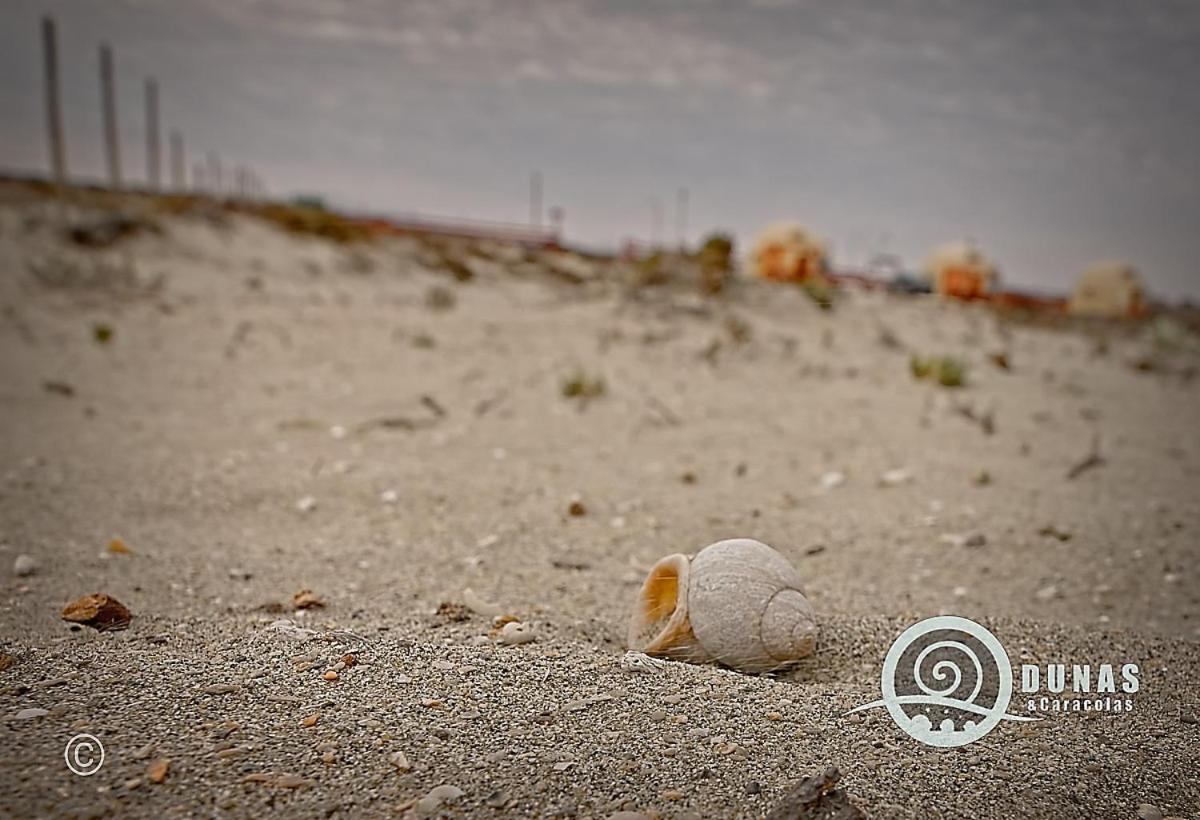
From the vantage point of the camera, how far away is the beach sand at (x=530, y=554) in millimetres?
1634

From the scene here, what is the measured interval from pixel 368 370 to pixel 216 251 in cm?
731

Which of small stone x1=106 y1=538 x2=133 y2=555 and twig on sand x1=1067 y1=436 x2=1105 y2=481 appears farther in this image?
twig on sand x1=1067 y1=436 x2=1105 y2=481

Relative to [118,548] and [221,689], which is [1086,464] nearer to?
[221,689]

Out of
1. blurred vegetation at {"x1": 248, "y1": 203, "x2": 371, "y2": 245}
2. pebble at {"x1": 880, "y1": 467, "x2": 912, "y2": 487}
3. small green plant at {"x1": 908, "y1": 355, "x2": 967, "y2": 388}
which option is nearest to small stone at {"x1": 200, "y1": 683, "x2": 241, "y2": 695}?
pebble at {"x1": 880, "y1": 467, "x2": 912, "y2": 487}

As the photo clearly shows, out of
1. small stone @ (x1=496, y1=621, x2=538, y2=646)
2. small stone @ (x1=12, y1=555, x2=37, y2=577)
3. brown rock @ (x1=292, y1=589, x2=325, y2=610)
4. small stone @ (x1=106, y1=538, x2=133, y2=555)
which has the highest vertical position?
small stone @ (x1=496, y1=621, x2=538, y2=646)

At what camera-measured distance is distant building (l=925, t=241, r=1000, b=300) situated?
18.8 metres

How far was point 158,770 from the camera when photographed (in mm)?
1502

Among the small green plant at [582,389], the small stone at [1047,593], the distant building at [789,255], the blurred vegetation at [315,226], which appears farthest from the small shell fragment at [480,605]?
the distant building at [789,255]

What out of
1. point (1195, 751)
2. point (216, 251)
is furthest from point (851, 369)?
point (216, 251)

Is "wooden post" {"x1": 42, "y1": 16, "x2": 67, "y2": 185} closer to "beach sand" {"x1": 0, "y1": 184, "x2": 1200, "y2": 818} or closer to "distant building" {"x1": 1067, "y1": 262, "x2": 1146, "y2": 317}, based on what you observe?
"beach sand" {"x1": 0, "y1": 184, "x2": 1200, "y2": 818}

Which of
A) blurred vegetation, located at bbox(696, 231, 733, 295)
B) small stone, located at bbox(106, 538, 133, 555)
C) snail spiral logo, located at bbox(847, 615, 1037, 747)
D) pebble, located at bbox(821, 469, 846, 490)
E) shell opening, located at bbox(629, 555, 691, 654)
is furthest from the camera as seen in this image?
blurred vegetation, located at bbox(696, 231, 733, 295)

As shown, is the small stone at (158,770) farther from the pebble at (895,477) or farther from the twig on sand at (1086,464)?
the twig on sand at (1086,464)

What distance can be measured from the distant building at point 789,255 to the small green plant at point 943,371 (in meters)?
9.04
